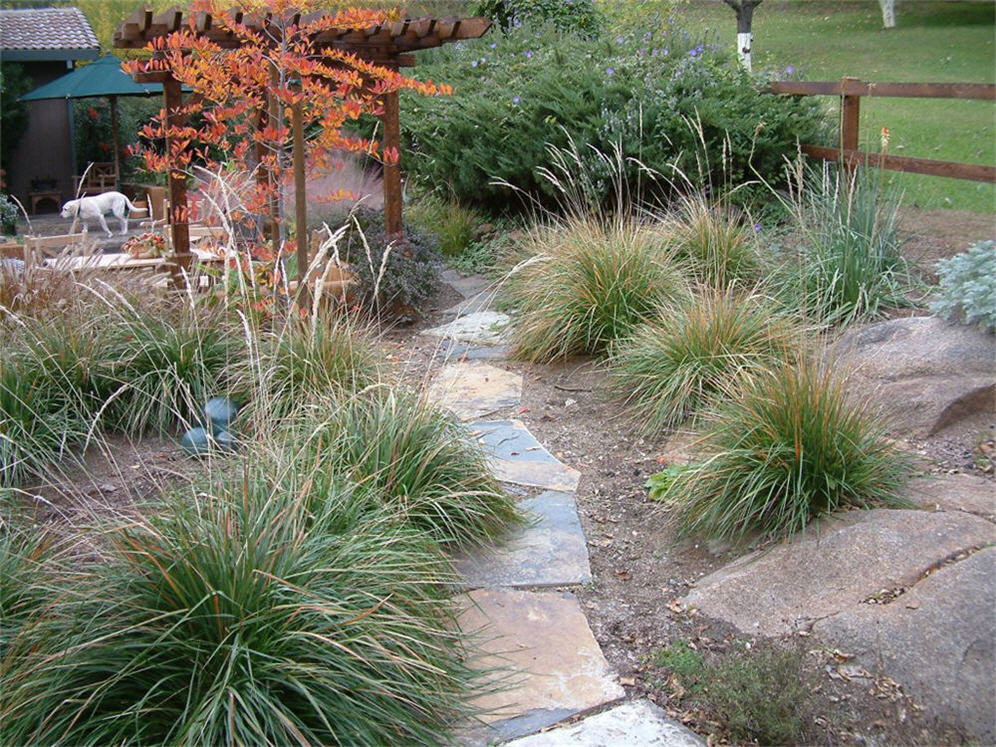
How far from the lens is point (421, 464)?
11.4ft

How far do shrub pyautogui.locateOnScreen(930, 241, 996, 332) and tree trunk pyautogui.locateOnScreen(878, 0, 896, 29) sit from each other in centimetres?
2175

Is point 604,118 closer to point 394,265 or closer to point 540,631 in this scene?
point 394,265

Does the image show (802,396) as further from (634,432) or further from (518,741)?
(518,741)

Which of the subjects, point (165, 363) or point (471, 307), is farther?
point (471, 307)

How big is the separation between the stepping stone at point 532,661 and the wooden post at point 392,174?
13.9 ft

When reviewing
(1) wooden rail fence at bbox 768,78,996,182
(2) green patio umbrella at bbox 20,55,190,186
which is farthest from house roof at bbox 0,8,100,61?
(1) wooden rail fence at bbox 768,78,996,182

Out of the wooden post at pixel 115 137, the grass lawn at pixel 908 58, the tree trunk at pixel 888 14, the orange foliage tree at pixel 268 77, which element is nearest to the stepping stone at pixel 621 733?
the orange foliage tree at pixel 268 77

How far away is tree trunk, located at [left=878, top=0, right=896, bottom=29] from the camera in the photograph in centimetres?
2372

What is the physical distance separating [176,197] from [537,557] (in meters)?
4.24

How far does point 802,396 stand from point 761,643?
95 centimetres

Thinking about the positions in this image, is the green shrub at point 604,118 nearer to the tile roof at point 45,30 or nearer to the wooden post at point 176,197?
A: the wooden post at point 176,197

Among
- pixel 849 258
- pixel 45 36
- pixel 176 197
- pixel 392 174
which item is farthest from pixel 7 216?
pixel 849 258

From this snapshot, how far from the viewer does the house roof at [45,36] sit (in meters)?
17.5

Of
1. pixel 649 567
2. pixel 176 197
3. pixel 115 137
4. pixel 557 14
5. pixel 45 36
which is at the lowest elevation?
pixel 649 567
